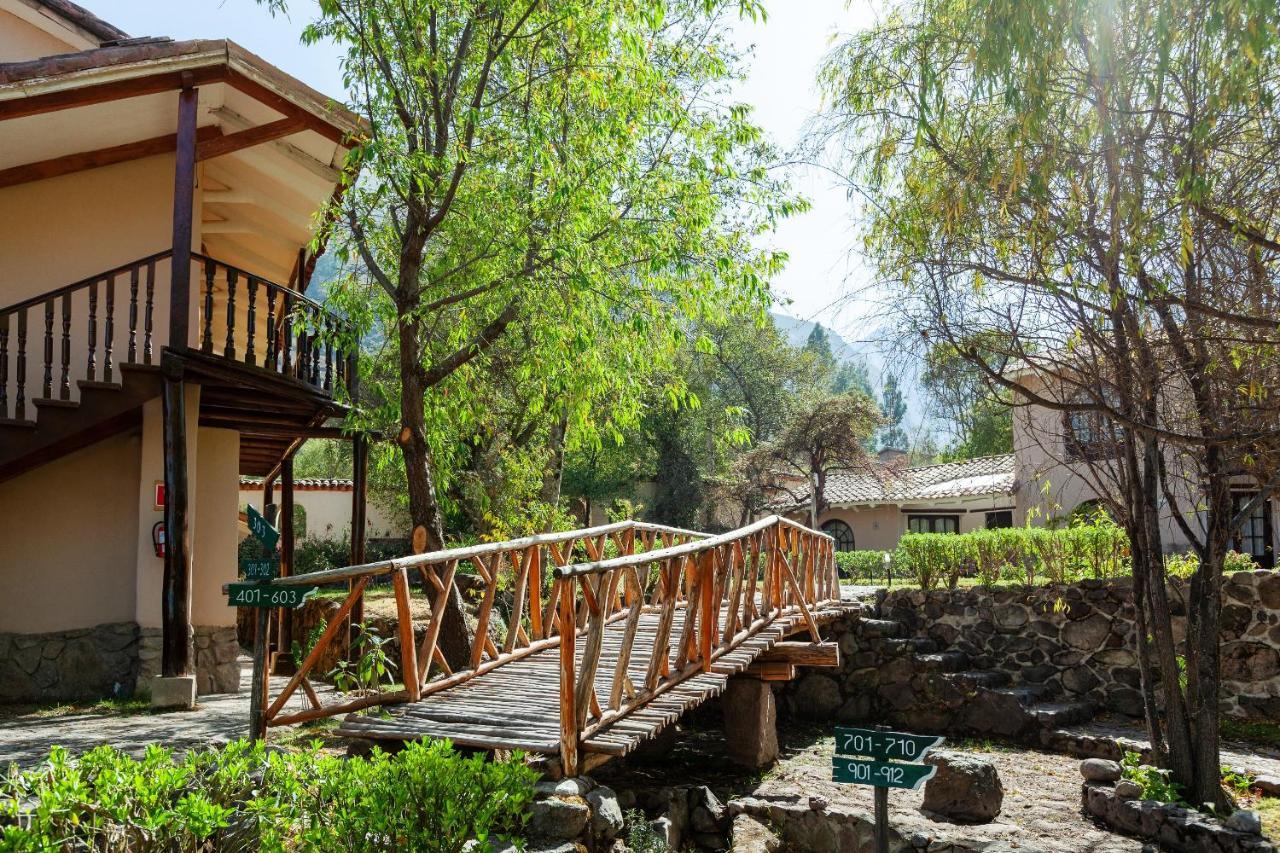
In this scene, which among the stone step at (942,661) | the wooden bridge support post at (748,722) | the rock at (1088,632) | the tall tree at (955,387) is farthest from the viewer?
the rock at (1088,632)

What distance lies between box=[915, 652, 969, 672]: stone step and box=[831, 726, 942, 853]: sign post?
8.10 m

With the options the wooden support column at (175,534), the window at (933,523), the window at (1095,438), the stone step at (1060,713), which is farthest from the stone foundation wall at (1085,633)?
the window at (933,523)

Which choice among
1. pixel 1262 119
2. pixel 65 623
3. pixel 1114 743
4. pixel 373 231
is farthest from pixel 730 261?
pixel 65 623

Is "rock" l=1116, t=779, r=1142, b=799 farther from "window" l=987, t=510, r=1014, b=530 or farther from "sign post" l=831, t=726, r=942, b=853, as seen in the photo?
"window" l=987, t=510, r=1014, b=530

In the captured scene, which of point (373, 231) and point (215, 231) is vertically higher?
point (215, 231)

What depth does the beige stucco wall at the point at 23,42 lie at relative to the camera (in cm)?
937

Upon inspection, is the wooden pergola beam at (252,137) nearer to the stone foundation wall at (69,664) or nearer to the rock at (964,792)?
the stone foundation wall at (69,664)

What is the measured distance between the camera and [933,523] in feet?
85.2

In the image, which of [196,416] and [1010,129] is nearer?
[1010,129]

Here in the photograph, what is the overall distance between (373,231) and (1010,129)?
6.06m

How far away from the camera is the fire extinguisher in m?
9.22

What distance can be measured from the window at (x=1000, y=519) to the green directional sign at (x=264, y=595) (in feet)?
66.7

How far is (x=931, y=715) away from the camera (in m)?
12.0

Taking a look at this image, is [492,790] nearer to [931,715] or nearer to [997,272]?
[997,272]
